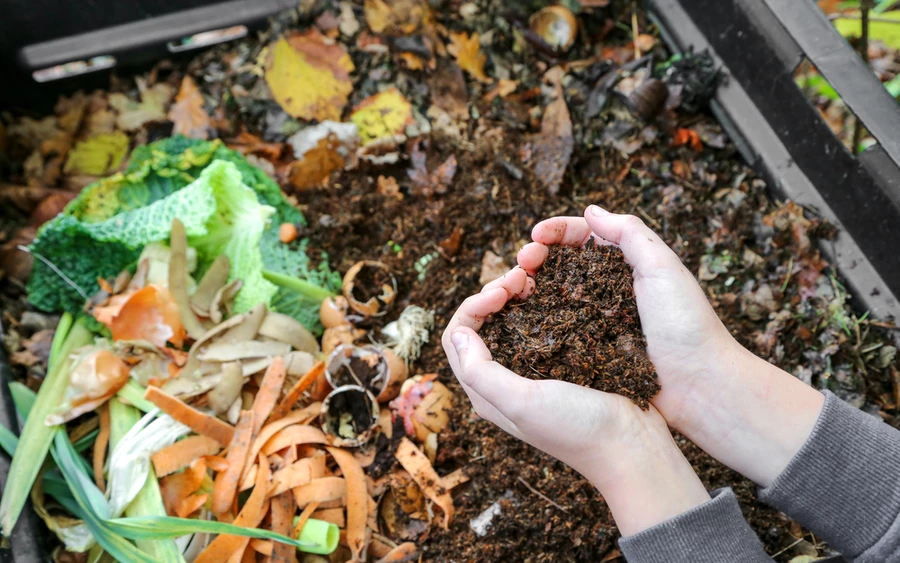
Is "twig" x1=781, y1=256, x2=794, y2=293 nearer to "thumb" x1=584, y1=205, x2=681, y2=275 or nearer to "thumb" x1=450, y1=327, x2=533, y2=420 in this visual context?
"thumb" x1=584, y1=205, x2=681, y2=275

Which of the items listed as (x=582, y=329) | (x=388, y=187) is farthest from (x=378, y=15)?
(x=582, y=329)

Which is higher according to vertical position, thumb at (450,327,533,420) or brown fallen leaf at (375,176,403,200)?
thumb at (450,327,533,420)

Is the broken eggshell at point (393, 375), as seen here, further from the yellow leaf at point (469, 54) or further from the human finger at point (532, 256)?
the yellow leaf at point (469, 54)

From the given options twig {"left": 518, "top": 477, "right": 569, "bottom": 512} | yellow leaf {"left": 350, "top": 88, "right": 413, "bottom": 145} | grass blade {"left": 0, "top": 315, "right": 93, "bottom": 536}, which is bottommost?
grass blade {"left": 0, "top": 315, "right": 93, "bottom": 536}

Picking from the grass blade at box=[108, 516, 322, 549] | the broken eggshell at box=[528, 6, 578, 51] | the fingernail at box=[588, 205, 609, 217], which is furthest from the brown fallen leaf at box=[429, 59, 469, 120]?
the grass blade at box=[108, 516, 322, 549]

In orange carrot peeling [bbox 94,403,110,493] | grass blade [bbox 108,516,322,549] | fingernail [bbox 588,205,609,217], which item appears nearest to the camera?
fingernail [bbox 588,205,609,217]
